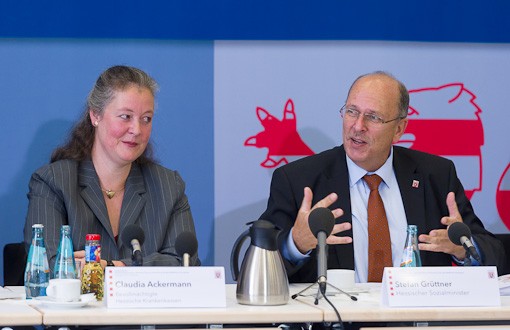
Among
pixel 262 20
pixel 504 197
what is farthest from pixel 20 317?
pixel 504 197

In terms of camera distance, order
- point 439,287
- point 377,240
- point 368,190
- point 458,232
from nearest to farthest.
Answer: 1. point 439,287
2. point 458,232
3. point 377,240
4. point 368,190

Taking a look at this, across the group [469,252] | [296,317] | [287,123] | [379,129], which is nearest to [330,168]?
[379,129]

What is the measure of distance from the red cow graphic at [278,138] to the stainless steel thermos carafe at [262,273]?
1642 millimetres

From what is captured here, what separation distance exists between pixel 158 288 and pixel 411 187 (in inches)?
62.7

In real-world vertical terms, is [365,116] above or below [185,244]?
above

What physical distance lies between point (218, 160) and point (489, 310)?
6.61ft

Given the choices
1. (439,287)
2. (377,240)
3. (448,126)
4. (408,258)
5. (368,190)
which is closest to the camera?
(439,287)

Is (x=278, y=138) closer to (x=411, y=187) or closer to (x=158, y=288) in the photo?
(x=411, y=187)

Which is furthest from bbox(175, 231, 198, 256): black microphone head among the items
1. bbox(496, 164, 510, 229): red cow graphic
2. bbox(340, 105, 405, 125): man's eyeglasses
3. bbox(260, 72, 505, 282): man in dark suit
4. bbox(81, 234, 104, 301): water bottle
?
bbox(496, 164, 510, 229): red cow graphic

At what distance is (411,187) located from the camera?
385 centimetres

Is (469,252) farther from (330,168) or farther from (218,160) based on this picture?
(218,160)

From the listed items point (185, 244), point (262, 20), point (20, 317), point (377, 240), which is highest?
point (262, 20)

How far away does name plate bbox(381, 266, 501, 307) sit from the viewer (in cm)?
269

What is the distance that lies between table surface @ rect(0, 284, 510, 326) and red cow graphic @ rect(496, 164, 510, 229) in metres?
1.88
